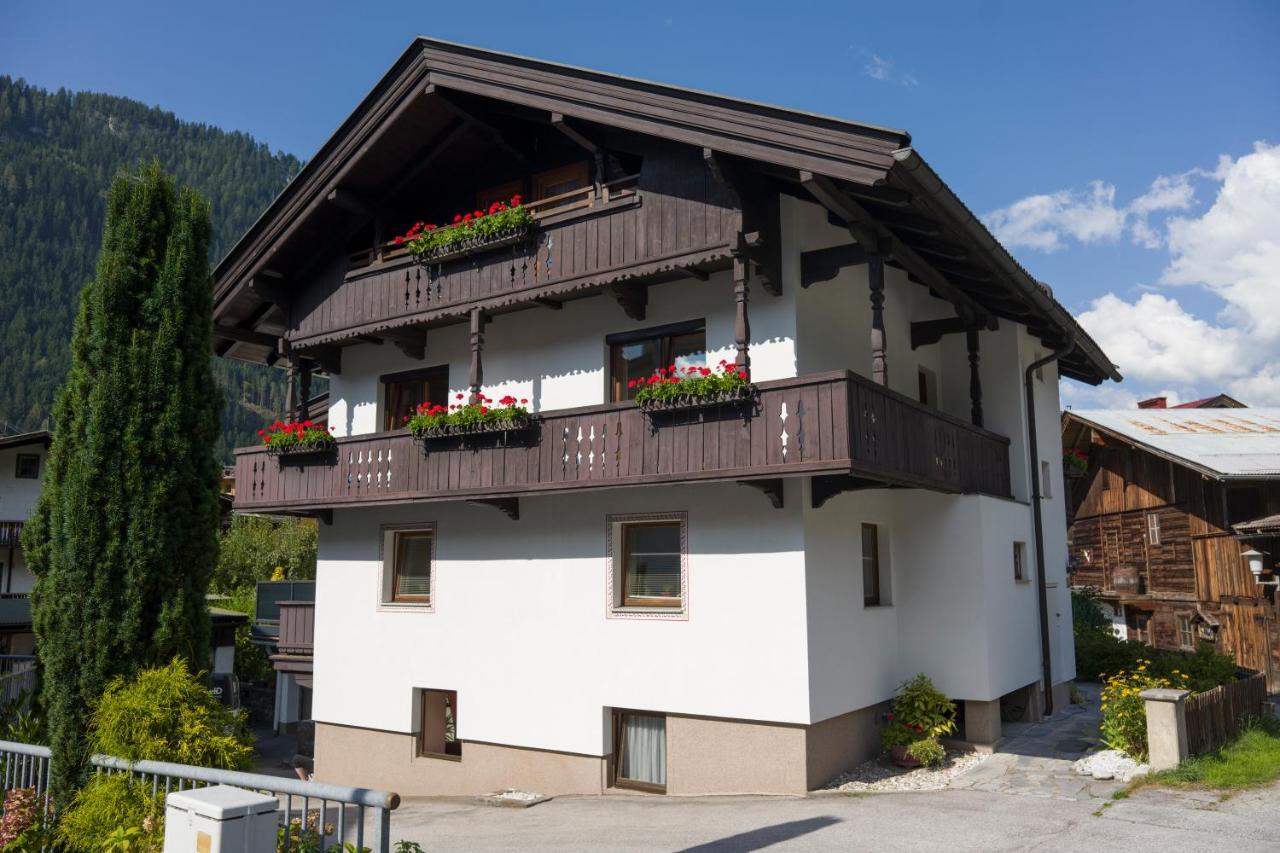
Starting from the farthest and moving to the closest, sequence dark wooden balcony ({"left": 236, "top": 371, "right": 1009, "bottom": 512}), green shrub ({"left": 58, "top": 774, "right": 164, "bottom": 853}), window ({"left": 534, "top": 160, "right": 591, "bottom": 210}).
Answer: window ({"left": 534, "top": 160, "right": 591, "bottom": 210}) < dark wooden balcony ({"left": 236, "top": 371, "right": 1009, "bottom": 512}) < green shrub ({"left": 58, "top": 774, "right": 164, "bottom": 853})

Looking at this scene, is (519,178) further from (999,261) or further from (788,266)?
(999,261)

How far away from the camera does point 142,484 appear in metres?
9.85

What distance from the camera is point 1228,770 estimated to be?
36.7 ft

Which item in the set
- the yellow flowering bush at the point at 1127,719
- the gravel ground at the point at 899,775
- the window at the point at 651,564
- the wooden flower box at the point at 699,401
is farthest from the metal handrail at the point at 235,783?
the yellow flowering bush at the point at 1127,719

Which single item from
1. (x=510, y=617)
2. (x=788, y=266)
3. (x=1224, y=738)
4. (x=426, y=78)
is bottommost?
(x=1224, y=738)

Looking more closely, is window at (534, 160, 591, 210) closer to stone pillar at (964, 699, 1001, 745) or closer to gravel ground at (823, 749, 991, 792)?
gravel ground at (823, 749, 991, 792)

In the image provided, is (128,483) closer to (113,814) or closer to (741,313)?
(113,814)

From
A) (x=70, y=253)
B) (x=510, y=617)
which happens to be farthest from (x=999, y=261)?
(x=70, y=253)

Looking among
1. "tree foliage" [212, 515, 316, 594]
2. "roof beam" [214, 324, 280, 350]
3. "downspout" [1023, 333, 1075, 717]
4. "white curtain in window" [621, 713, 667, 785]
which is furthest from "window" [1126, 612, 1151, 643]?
"tree foliage" [212, 515, 316, 594]

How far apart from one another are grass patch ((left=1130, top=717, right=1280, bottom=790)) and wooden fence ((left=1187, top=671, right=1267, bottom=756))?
176 mm

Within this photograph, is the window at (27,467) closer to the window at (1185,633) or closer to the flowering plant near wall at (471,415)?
the flowering plant near wall at (471,415)

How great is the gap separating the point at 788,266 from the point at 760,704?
5.48 m

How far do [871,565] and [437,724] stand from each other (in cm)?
707

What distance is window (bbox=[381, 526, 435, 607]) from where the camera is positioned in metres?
15.6
